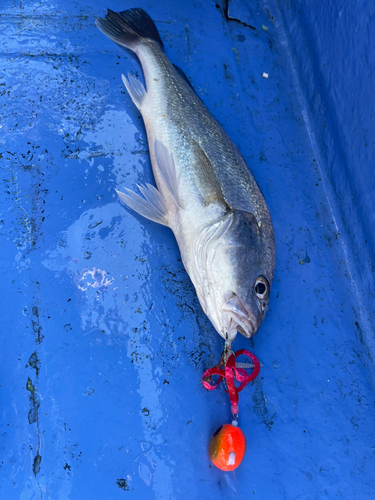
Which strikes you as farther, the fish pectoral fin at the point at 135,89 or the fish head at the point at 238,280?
the fish pectoral fin at the point at 135,89

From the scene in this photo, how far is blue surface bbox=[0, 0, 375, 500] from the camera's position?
1977 millimetres

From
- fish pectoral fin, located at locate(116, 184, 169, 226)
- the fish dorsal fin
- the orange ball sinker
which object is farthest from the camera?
Answer: fish pectoral fin, located at locate(116, 184, 169, 226)

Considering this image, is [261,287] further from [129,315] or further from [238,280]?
[129,315]

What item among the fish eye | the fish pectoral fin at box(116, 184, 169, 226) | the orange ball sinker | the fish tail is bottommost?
the orange ball sinker

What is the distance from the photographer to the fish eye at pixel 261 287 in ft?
6.70

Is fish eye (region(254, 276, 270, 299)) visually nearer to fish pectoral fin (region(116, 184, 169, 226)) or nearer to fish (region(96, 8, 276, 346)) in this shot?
fish (region(96, 8, 276, 346))

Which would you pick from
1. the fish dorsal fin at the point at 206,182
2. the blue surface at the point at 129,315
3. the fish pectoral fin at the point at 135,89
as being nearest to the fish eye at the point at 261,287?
the blue surface at the point at 129,315

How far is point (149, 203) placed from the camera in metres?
2.31

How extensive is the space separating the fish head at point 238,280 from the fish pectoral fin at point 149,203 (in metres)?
0.47

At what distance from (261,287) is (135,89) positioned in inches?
68.6

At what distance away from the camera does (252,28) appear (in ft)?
10.7

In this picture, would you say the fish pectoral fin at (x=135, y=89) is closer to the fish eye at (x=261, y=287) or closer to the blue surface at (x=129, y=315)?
the blue surface at (x=129, y=315)

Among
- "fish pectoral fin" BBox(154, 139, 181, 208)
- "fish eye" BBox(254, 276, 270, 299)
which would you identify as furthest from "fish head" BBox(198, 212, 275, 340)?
"fish pectoral fin" BBox(154, 139, 181, 208)

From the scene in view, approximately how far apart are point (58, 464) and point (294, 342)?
1.58m
